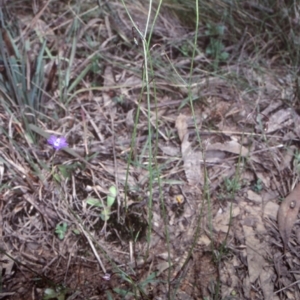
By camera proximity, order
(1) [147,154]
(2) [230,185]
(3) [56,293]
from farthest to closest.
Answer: (1) [147,154] → (2) [230,185] → (3) [56,293]

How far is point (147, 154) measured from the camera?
1898 mm

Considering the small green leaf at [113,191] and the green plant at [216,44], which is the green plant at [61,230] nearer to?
the small green leaf at [113,191]

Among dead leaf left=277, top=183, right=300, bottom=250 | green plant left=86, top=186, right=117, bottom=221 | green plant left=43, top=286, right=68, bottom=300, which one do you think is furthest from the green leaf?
dead leaf left=277, top=183, right=300, bottom=250

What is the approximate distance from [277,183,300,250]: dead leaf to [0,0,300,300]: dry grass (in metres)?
0.02

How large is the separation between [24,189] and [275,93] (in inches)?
47.3

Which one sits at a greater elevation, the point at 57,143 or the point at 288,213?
the point at 57,143

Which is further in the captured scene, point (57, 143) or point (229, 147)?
point (229, 147)

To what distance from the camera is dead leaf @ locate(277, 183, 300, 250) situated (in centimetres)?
168

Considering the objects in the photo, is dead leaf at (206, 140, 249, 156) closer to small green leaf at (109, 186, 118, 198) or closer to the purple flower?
small green leaf at (109, 186, 118, 198)

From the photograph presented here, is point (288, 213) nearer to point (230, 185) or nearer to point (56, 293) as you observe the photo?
point (230, 185)

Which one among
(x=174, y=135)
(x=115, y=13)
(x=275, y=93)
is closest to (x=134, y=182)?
(x=174, y=135)

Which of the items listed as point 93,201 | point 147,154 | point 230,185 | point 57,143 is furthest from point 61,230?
point 230,185

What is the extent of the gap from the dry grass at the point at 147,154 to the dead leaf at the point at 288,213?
0.08 ft

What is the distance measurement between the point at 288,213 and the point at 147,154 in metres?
0.61
